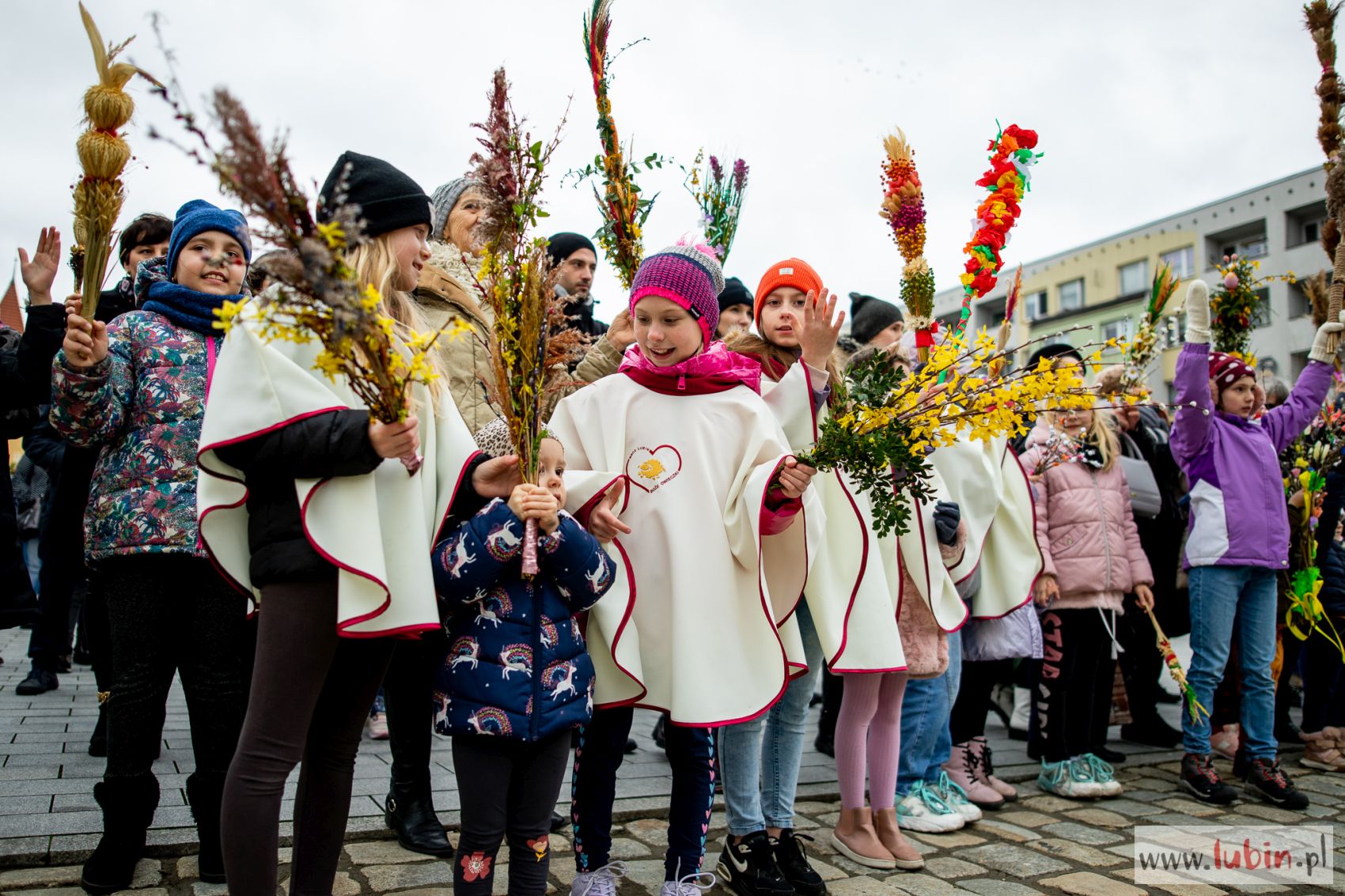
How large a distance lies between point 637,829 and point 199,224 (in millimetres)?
2656

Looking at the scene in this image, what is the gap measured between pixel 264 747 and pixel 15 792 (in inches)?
78.7

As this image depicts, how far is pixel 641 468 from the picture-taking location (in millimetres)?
3338

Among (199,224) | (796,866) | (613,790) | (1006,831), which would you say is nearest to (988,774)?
(1006,831)

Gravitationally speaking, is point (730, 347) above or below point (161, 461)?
above

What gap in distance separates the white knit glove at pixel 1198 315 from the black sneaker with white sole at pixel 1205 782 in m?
2.06

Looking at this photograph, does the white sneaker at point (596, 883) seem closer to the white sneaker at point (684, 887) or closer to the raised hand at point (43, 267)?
the white sneaker at point (684, 887)

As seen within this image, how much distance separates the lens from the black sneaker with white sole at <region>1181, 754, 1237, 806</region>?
491cm

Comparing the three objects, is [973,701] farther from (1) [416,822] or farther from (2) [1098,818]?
(1) [416,822]

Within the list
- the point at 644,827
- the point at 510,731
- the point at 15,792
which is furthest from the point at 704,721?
the point at 15,792

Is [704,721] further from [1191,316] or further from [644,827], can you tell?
[1191,316]

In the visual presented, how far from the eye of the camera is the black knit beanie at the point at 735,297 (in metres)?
5.61

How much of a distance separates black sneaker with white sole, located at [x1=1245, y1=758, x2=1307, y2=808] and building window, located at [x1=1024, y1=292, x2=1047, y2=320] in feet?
136

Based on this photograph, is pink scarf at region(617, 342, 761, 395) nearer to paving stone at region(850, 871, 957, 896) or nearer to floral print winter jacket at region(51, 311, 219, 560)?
floral print winter jacket at region(51, 311, 219, 560)

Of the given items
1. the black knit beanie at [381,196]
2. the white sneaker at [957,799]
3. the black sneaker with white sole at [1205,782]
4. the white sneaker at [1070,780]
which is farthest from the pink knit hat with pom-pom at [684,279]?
the black sneaker with white sole at [1205,782]
